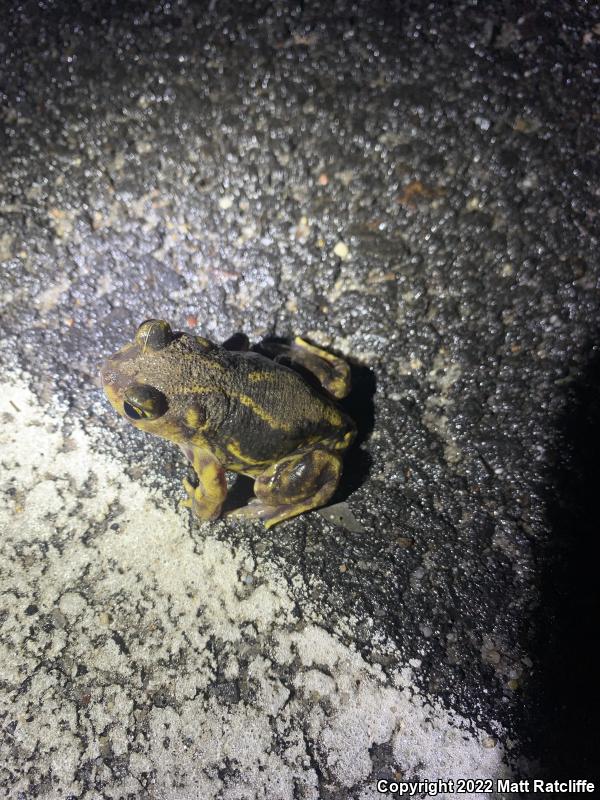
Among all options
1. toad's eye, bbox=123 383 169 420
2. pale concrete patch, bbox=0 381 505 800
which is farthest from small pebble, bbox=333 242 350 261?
pale concrete patch, bbox=0 381 505 800

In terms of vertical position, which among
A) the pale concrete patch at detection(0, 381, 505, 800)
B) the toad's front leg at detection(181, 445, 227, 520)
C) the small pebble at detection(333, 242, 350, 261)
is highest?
the small pebble at detection(333, 242, 350, 261)

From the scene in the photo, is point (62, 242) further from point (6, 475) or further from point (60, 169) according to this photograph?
point (6, 475)

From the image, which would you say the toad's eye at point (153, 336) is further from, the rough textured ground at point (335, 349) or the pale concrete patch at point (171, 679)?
the pale concrete patch at point (171, 679)

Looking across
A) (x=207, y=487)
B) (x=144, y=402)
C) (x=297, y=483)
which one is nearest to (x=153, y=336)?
(x=144, y=402)

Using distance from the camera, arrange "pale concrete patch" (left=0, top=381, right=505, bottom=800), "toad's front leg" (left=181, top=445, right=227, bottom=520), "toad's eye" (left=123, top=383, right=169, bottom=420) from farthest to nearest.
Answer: "toad's front leg" (left=181, top=445, right=227, bottom=520), "toad's eye" (left=123, top=383, right=169, bottom=420), "pale concrete patch" (left=0, top=381, right=505, bottom=800)

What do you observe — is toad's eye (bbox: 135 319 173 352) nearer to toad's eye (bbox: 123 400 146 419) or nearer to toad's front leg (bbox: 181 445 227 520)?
toad's eye (bbox: 123 400 146 419)
